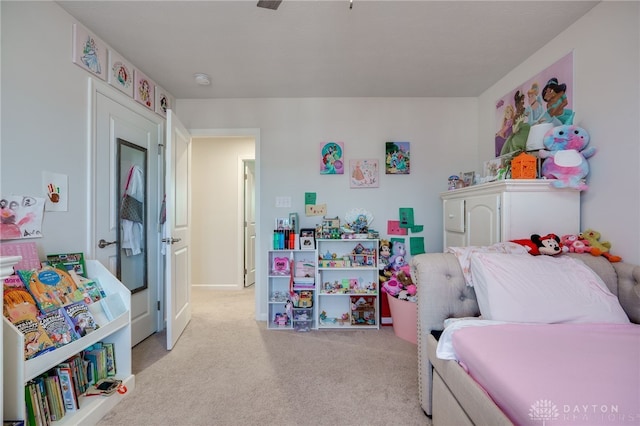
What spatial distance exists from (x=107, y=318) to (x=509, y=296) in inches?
87.9

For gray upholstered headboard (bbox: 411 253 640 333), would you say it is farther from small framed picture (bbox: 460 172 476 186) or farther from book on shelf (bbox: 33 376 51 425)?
book on shelf (bbox: 33 376 51 425)

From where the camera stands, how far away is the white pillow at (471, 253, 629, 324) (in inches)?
49.9

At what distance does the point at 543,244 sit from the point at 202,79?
9.54 ft

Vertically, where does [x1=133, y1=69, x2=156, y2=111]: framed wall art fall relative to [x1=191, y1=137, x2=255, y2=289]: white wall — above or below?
above

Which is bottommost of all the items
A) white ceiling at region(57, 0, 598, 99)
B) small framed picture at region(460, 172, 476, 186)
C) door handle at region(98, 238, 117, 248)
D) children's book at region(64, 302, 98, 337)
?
children's book at region(64, 302, 98, 337)

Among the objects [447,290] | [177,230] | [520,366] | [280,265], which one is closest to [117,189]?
[177,230]

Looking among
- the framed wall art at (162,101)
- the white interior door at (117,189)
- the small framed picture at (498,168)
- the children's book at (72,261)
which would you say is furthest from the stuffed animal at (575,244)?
the framed wall art at (162,101)

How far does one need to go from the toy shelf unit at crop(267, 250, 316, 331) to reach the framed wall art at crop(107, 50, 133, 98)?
1862 mm

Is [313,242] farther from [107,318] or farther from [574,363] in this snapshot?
[574,363]

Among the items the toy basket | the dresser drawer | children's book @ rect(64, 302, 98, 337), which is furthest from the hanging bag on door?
the dresser drawer

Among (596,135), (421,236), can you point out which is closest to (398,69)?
(596,135)

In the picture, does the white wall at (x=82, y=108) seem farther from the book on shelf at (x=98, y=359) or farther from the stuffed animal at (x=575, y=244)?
the book on shelf at (x=98, y=359)

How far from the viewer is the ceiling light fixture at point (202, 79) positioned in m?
2.55

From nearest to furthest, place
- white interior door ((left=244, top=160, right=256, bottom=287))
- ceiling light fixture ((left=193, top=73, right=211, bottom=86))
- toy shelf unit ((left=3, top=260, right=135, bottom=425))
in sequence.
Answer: toy shelf unit ((left=3, top=260, right=135, bottom=425)) → ceiling light fixture ((left=193, top=73, right=211, bottom=86)) → white interior door ((left=244, top=160, right=256, bottom=287))
